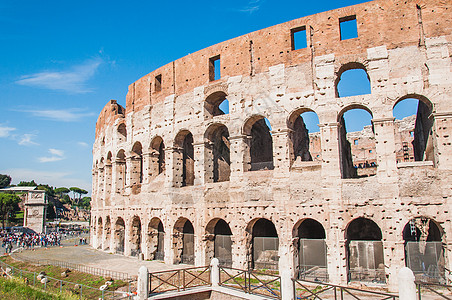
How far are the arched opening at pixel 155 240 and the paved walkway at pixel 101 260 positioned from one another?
2.73 ft

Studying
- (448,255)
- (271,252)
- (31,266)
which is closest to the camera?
(448,255)

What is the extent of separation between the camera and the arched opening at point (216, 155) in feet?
58.0

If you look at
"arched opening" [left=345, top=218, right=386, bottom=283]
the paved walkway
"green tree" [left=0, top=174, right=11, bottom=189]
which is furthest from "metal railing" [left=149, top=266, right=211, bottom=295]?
"green tree" [left=0, top=174, right=11, bottom=189]

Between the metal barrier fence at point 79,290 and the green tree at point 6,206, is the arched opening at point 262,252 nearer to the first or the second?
the metal barrier fence at point 79,290

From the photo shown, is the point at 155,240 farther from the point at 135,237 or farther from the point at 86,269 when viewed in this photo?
the point at 86,269

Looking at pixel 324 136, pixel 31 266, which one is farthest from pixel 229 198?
pixel 31 266

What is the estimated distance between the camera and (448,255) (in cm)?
1193

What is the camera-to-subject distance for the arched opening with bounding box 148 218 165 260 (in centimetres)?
1966

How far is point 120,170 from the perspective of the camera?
79.9ft

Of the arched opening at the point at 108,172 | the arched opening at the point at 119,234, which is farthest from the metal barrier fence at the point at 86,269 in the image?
the arched opening at the point at 108,172

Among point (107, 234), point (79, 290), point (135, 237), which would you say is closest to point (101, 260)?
point (135, 237)

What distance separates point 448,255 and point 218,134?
1113 cm

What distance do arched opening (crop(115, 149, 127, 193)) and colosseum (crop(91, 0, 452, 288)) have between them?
306 cm

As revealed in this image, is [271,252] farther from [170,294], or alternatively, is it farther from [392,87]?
[392,87]
